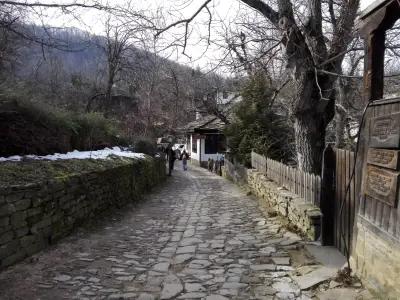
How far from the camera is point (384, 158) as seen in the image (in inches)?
165

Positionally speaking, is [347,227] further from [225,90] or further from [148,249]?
[225,90]

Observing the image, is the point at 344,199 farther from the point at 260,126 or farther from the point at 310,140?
the point at 260,126

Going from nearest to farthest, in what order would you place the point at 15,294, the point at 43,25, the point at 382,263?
the point at 382,263 → the point at 15,294 → the point at 43,25

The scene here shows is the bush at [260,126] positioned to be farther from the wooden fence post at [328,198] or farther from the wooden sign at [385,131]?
the wooden sign at [385,131]

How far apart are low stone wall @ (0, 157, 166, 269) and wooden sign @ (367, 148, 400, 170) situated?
14.5 ft

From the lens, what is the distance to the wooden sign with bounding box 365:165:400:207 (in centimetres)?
391

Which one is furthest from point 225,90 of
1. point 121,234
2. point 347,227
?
point 347,227

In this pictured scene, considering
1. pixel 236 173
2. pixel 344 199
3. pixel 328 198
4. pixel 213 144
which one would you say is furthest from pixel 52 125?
pixel 213 144

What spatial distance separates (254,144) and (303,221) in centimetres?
1095

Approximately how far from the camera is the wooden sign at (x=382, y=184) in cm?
391

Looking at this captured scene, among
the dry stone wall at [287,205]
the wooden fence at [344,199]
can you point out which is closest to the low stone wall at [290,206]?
Result: the dry stone wall at [287,205]

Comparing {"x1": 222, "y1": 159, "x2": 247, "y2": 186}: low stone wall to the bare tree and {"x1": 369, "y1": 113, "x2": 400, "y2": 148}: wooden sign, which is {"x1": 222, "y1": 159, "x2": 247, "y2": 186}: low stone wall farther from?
{"x1": 369, "y1": 113, "x2": 400, "y2": 148}: wooden sign

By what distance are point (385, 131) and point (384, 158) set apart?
0.92ft

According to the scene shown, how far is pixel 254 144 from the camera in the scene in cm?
1838
